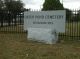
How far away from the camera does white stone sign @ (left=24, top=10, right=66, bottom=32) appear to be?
14.3 meters

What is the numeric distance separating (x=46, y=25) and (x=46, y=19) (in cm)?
34

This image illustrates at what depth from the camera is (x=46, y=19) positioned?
48.2 feet

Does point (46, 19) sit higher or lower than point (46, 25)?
higher

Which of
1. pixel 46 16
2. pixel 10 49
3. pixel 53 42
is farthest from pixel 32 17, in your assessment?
pixel 10 49

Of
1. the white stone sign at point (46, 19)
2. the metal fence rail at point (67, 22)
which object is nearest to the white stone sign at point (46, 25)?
the white stone sign at point (46, 19)

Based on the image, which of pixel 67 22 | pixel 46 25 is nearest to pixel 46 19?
pixel 46 25

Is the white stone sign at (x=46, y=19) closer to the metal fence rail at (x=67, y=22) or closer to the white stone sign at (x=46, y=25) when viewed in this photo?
the white stone sign at (x=46, y=25)

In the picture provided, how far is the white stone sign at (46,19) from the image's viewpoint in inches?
563

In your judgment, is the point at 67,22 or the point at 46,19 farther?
the point at 67,22

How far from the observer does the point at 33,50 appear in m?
11.2

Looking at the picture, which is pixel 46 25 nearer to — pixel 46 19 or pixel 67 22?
pixel 46 19

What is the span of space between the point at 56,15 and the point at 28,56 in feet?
16.4

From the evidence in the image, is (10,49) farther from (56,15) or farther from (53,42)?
(56,15)

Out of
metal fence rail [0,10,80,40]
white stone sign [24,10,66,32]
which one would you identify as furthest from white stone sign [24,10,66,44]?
metal fence rail [0,10,80,40]
